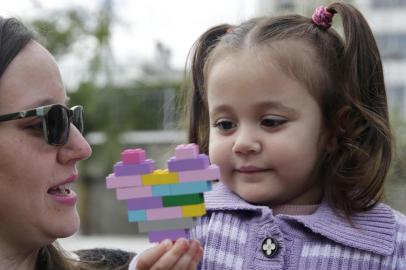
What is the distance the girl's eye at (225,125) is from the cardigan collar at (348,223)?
290 mm

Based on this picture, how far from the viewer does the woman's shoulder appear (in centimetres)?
274

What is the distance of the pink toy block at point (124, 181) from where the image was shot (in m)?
2.09

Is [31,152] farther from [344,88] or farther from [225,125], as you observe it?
[344,88]

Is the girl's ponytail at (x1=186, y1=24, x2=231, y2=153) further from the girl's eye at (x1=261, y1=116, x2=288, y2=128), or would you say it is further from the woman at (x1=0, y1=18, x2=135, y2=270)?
the woman at (x1=0, y1=18, x2=135, y2=270)

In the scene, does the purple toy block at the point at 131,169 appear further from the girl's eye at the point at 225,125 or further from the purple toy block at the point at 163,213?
the girl's eye at the point at 225,125

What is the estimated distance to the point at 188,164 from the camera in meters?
2.08

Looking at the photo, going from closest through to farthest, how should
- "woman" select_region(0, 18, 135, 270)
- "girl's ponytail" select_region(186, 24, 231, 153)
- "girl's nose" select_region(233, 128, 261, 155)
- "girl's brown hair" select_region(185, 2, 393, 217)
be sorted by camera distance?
"woman" select_region(0, 18, 135, 270)
"girl's nose" select_region(233, 128, 261, 155)
"girl's brown hair" select_region(185, 2, 393, 217)
"girl's ponytail" select_region(186, 24, 231, 153)

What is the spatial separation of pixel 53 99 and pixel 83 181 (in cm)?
1652

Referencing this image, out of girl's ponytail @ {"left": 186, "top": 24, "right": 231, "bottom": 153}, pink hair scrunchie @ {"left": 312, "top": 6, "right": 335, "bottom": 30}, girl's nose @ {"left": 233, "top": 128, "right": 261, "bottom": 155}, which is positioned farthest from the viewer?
girl's ponytail @ {"left": 186, "top": 24, "right": 231, "bottom": 153}

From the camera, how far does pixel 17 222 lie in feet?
7.52

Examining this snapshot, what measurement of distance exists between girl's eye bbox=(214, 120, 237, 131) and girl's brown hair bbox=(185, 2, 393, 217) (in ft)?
0.99

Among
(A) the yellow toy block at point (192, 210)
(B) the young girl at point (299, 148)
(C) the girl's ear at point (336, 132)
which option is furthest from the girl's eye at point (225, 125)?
(A) the yellow toy block at point (192, 210)

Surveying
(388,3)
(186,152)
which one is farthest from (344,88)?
(388,3)

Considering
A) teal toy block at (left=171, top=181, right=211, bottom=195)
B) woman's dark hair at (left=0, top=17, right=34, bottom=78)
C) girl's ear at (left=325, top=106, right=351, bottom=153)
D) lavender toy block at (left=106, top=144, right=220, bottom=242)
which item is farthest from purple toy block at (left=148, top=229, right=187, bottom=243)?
girl's ear at (left=325, top=106, right=351, bottom=153)
